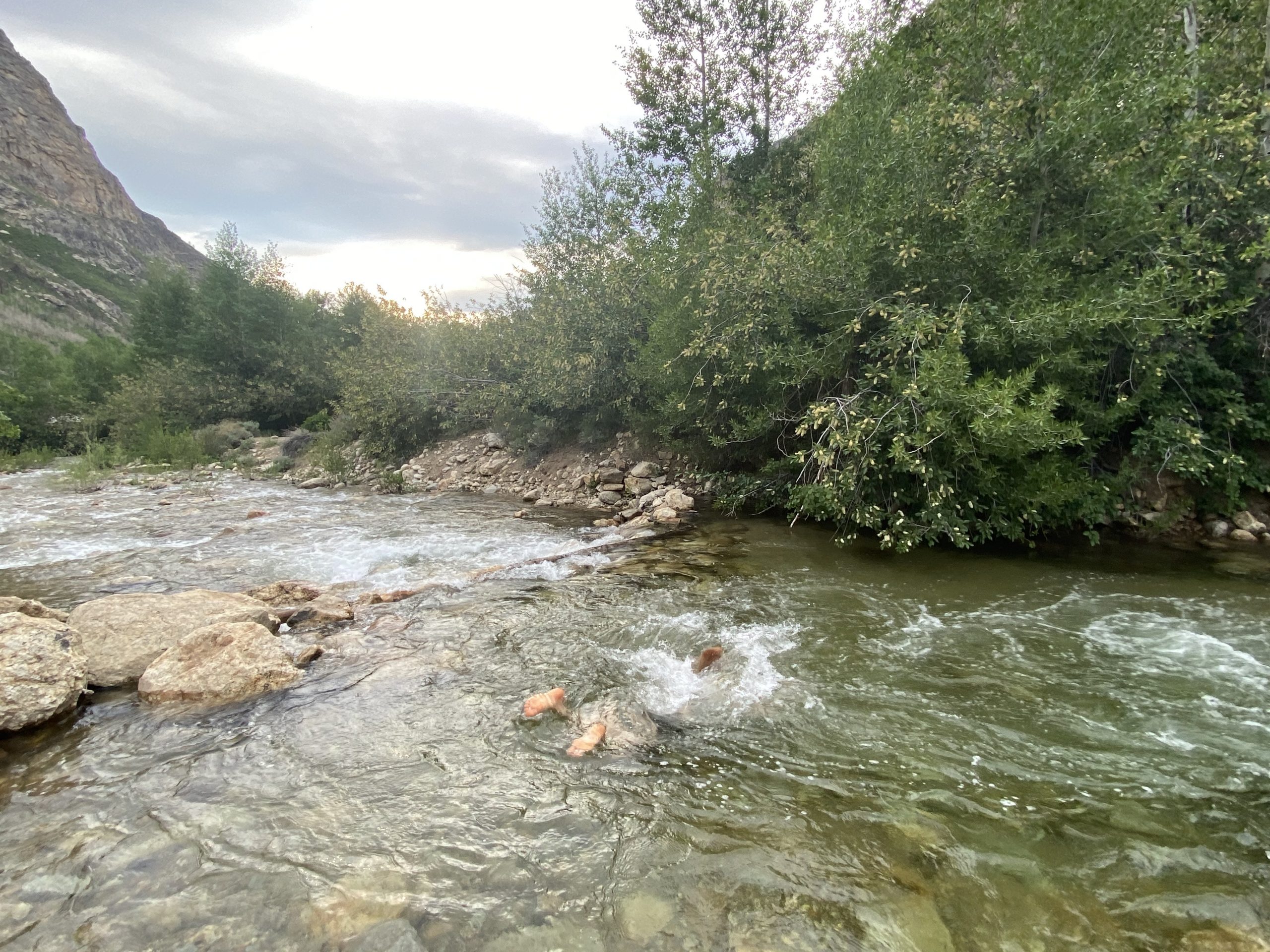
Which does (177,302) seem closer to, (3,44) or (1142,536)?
(1142,536)

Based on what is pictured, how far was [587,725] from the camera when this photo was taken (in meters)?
4.11

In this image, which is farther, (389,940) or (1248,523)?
(1248,523)

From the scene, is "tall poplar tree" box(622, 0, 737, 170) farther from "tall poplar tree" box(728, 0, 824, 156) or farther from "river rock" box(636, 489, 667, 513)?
"river rock" box(636, 489, 667, 513)

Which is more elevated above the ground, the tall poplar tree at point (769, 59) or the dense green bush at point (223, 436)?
the tall poplar tree at point (769, 59)

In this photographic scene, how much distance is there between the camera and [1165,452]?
817 cm

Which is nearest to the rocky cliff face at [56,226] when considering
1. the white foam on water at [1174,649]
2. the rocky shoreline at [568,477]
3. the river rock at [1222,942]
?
the rocky shoreline at [568,477]

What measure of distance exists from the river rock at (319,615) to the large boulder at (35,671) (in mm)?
1662

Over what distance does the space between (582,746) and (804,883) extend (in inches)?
63.2

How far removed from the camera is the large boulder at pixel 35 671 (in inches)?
154

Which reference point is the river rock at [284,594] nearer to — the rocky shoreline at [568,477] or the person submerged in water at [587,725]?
the person submerged in water at [587,725]

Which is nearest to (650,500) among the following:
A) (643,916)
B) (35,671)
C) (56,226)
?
(35,671)

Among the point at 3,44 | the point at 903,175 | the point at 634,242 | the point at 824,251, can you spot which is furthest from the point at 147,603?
the point at 3,44

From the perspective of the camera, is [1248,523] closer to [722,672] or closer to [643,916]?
[722,672]

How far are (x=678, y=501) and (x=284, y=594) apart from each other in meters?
6.93
